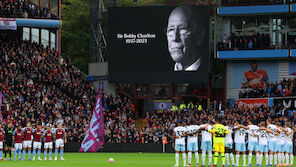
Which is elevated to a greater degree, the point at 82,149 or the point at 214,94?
the point at 214,94

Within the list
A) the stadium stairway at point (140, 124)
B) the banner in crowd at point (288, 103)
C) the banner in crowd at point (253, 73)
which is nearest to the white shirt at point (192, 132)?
the banner in crowd at point (288, 103)

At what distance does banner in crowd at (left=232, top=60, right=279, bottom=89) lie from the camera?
61406mm

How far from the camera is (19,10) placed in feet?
204

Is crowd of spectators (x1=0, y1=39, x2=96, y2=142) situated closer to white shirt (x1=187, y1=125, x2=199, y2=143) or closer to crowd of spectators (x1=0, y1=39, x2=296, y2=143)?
crowd of spectators (x1=0, y1=39, x2=296, y2=143)

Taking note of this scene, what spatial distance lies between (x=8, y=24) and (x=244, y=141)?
114 feet

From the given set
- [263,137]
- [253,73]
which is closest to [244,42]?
[253,73]

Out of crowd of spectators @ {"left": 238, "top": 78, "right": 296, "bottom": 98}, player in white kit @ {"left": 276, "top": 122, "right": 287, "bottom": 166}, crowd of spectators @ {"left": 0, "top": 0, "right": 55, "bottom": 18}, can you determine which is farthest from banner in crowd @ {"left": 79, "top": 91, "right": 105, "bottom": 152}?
player in white kit @ {"left": 276, "top": 122, "right": 287, "bottom": 166}

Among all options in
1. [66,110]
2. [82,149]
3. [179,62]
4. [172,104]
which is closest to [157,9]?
[179,62]

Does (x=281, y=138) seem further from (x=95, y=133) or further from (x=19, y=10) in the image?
(x=19, y=10)

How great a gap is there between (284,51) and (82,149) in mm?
22679

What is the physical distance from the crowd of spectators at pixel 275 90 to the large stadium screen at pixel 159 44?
4533mm

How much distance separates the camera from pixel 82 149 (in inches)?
1948

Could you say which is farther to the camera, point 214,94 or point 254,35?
point 214,94

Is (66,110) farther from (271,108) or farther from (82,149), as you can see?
(271,108)
